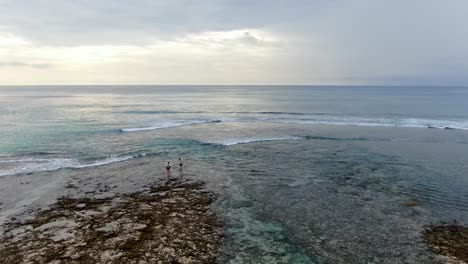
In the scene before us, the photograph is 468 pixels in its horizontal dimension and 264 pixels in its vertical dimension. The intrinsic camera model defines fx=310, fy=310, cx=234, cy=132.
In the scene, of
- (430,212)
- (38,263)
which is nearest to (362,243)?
(430,212)

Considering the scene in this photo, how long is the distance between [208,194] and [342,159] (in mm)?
14804

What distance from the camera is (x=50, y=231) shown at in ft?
48.0

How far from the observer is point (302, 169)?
25891 mm

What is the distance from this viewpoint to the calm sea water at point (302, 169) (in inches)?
566

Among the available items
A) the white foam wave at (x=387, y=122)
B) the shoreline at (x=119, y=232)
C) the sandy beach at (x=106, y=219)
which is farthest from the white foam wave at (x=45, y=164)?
the white foam wave at (x=387, y=122)

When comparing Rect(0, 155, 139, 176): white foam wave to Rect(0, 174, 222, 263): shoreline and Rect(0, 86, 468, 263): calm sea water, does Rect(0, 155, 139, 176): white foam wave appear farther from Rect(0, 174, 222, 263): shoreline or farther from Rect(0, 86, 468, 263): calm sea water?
Answer: Rect(0, 174, 222, 263): shoreline

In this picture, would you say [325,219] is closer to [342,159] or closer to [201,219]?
[201,219]

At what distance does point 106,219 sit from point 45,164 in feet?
46.8

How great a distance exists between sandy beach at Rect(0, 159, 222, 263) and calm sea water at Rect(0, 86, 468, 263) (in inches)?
66.5

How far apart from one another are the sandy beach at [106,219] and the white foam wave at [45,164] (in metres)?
1.54

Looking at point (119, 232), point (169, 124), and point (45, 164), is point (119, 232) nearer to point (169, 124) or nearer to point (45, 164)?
Result: point (45, 164)

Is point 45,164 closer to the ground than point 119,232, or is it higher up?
higher up

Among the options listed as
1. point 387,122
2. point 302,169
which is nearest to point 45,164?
point 302,169

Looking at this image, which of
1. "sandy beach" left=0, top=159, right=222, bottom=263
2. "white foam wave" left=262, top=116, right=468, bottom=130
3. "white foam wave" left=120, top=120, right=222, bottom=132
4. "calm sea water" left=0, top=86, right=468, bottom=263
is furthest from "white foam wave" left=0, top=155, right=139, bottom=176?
"white foam wave" left=262, top=116, right=468, bottom=130
